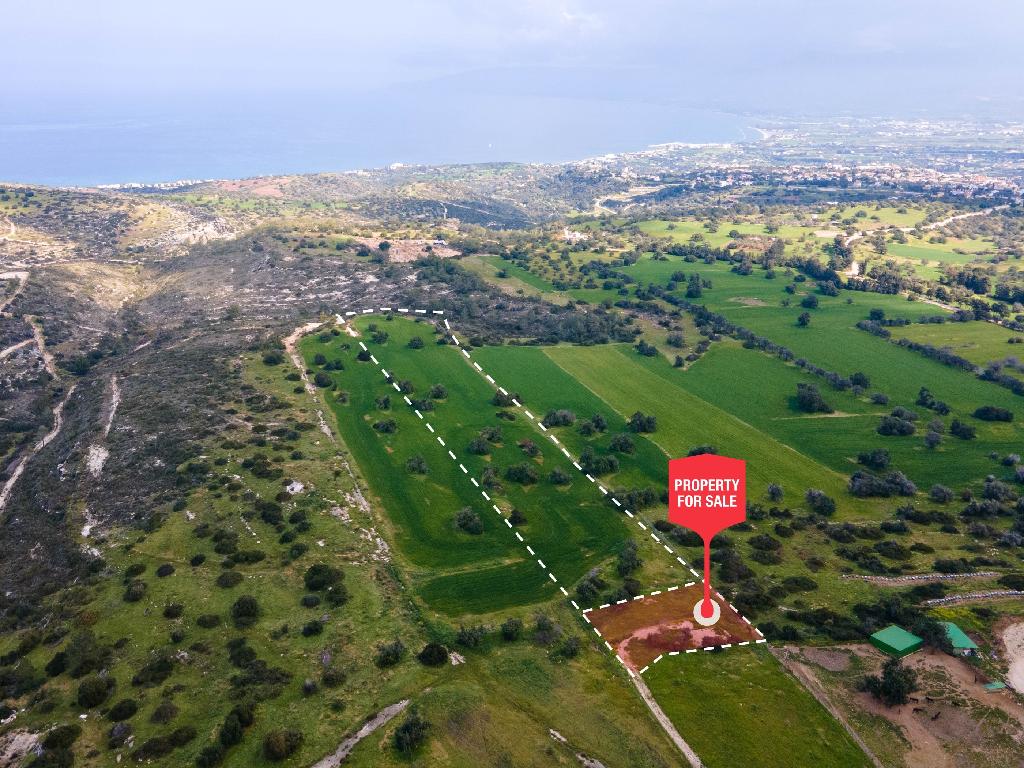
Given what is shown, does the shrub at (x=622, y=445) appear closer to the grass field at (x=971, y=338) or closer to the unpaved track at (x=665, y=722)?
the unpaved track at (x=665, y=722)

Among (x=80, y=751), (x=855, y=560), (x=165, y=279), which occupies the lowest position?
(x=855, y=560)

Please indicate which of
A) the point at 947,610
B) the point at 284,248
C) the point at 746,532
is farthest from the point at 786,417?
the point at 284,248

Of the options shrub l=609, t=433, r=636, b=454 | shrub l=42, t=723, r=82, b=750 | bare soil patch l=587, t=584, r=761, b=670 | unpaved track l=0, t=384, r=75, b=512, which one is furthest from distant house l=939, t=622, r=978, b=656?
unpaved track l=0, t=384, r=75, b=512

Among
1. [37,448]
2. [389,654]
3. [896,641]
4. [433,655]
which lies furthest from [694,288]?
[37,448]

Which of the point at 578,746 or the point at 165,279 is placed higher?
the point at 165,279

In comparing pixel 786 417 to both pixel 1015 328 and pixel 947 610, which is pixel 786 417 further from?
pixel 1015 328

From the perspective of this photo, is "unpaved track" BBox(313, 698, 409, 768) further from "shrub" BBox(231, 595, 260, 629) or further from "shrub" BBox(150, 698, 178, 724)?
"shrub" BBox(231, 595, 260, 629)
